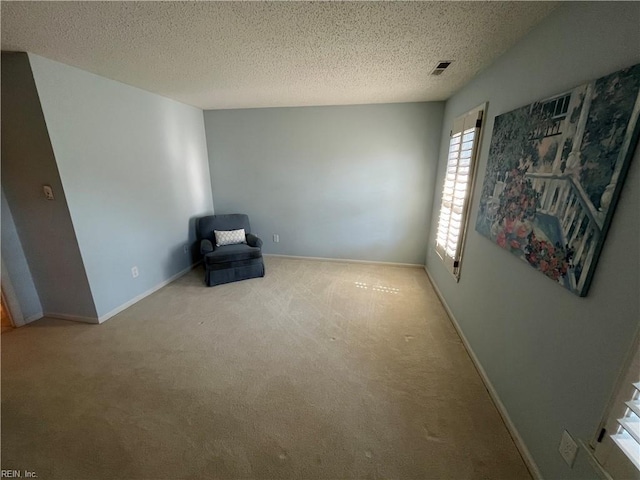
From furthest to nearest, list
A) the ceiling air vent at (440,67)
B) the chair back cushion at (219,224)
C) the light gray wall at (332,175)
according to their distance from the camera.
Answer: the chair back cushion at (219,224), the light gray wall at (332,175), the ceiling air vent at (440,67)

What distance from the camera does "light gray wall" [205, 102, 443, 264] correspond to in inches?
134

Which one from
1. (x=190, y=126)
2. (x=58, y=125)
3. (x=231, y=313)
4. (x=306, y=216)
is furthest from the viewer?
(x=306, y=216)

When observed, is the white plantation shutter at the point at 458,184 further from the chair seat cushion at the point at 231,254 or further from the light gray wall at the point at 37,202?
the light gray wall at the point at 37,202

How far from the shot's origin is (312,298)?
2.89 meters

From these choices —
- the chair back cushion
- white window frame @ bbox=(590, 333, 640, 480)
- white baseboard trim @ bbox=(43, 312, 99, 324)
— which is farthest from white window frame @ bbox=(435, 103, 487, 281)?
white baseboard trim @ bbox=(43, 312, 99, 324)

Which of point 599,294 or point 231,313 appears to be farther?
point 231,313

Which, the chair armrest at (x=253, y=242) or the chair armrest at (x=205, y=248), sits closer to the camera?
the chair armrest at (x=205, y=248)

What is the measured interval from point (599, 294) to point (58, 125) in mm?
3472

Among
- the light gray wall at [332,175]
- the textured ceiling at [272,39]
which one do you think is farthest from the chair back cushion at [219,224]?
the textured ceiling at [272,39]

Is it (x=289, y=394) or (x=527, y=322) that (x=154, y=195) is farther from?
(x=527, y=322)

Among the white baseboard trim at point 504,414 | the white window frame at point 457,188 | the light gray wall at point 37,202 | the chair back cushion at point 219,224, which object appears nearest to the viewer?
the white baseboard trim at point 504,414

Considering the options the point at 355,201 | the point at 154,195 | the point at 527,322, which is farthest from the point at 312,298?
the point at 154,195

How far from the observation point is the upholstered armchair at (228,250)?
3.14 meters

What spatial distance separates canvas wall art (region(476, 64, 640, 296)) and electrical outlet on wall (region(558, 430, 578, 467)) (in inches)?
24.3
